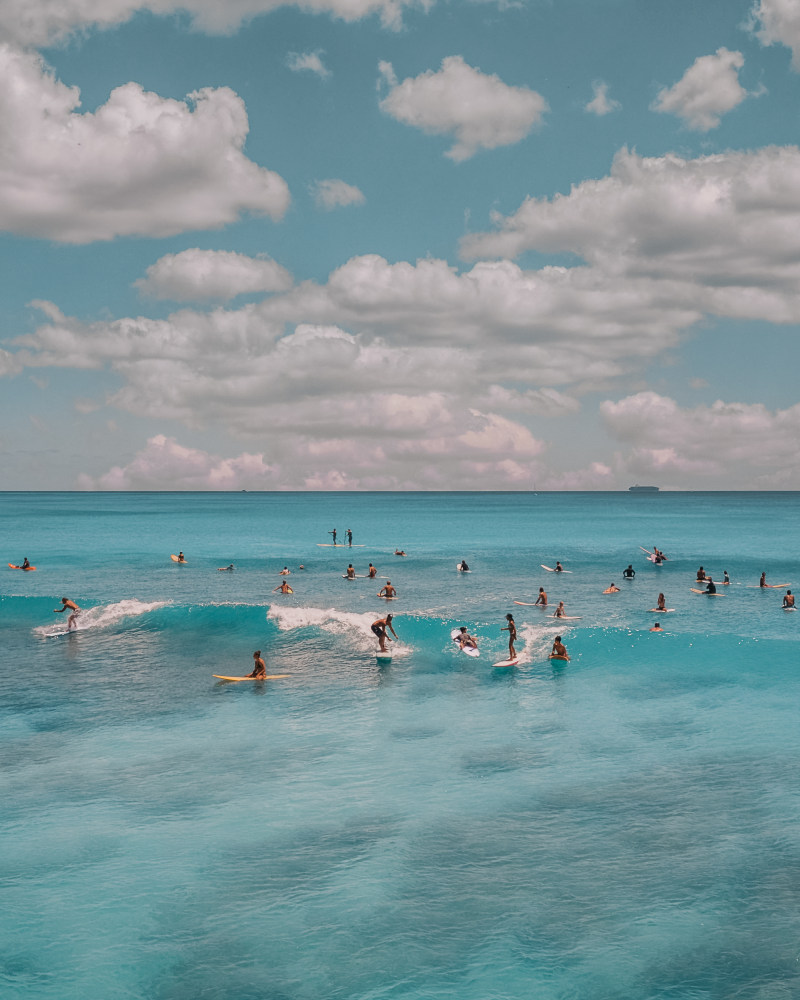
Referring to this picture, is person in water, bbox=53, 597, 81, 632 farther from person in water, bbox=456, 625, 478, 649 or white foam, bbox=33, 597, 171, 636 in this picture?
person in water, bbox=456, 625, 478, 649

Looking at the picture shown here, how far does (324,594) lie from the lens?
57062 millimetres

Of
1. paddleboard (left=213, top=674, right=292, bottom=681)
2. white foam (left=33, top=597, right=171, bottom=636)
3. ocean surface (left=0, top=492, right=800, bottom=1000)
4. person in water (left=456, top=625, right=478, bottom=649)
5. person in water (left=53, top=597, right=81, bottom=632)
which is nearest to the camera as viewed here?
ocean surface (left=0, top=492, right=800, bottom=1000)

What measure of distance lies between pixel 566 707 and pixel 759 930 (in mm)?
13724

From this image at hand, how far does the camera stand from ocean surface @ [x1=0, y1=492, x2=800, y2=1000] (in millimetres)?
13141

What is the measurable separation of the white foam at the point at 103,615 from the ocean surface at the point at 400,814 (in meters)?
0.87

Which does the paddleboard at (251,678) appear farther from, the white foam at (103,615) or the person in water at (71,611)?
the white foam at (103,615)

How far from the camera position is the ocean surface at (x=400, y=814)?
13141 millimetres

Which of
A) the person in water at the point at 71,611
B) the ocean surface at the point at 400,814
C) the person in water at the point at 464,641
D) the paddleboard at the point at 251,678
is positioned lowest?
the ocean surface at the point at 400,814

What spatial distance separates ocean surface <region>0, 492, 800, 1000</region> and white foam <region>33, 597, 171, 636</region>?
0.87 m

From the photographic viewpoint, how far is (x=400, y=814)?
18.4 metres

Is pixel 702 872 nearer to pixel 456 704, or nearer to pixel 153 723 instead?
pixel 456 704

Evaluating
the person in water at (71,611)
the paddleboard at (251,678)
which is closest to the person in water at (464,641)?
the paddleboard at (251,678)

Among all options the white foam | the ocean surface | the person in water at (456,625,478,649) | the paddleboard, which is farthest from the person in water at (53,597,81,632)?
the person in water at (456,625,478,649)

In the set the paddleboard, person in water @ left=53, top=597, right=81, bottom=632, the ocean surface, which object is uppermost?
person in water @ left=53, top=597, right=81, bottom=632
